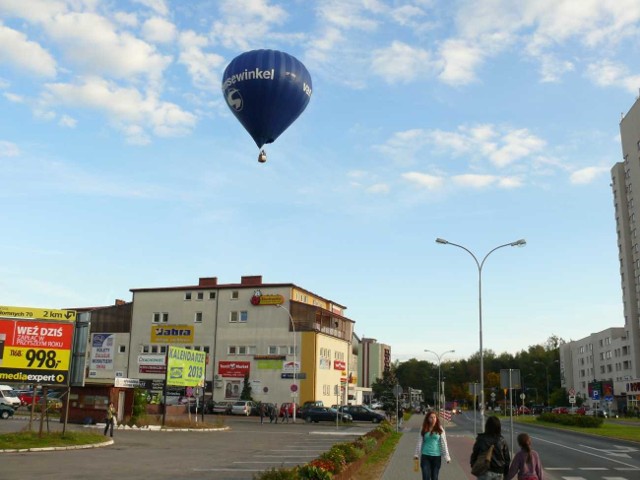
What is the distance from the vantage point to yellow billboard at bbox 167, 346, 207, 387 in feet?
130

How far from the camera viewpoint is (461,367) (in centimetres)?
16275

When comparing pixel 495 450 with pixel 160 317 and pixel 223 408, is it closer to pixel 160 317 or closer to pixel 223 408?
pixel 223 408

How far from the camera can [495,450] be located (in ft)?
32.2

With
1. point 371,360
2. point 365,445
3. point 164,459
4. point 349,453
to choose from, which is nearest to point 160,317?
point 164,459

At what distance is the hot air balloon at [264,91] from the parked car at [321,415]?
29812 mm

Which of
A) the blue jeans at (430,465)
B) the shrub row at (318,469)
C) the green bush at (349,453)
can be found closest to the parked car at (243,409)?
the green bush at (349,453)

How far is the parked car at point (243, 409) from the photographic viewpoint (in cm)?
5844

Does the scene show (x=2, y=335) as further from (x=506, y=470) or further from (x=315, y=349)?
(x=315, y=349)

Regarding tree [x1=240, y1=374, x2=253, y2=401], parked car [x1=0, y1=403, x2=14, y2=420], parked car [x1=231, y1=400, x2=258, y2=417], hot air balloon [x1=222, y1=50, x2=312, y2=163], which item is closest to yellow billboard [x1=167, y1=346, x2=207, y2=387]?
parked car [x1=0, y1=403, x2=14, y2=420]

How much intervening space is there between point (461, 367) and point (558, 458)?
144 meters

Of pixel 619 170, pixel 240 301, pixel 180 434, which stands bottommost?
pixel 180 434

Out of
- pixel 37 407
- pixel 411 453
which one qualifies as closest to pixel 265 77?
pixel 411 453

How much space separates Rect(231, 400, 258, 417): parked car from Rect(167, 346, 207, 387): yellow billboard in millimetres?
15772

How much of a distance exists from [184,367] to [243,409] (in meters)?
19.0
